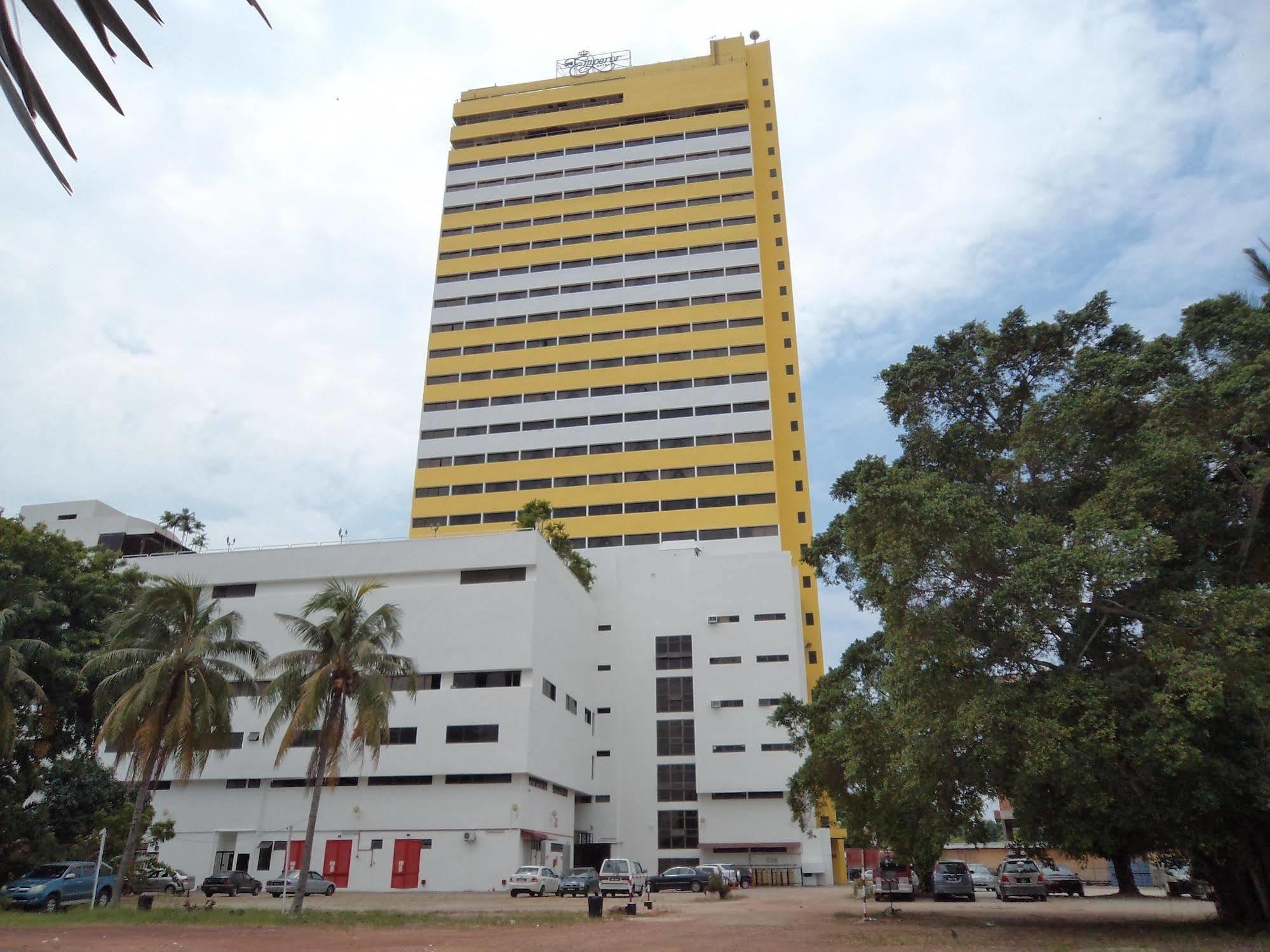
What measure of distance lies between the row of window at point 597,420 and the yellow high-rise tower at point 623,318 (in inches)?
6.4

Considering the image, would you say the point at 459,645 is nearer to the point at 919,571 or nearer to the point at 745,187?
the point at 919,571

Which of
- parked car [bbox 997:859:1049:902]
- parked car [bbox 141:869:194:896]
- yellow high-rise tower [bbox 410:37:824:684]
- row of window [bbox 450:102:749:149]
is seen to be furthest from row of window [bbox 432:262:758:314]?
parked car [bbox 141:869:194:896]

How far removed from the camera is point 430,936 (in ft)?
60.0

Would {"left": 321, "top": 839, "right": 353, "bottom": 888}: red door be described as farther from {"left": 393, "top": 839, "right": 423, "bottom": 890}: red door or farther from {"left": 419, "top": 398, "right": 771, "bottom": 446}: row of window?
{"left": 419, "top": 398, "right": 771, "bottom": 446}: row of window

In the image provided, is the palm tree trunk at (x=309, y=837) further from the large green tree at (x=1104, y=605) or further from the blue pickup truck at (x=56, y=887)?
the large green tree at (x=1104, y=605)

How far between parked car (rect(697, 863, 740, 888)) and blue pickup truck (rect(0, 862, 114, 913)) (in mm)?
23700

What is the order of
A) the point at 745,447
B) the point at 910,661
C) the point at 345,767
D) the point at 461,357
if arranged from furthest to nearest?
1. the point at 461,357
2. the point at 745,447
3. the point at 345,767
4. the point at 910,661

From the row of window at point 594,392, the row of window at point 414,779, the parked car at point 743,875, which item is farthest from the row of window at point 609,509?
the row of window at point 414,779

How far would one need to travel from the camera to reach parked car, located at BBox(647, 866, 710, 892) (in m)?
40.5

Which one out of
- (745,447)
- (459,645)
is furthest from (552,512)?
(459,645)

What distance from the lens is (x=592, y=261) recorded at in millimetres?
74250

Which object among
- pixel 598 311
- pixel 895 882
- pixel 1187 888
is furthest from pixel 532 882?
pixel 598 311

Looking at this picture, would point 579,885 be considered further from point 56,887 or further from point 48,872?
point 48,872

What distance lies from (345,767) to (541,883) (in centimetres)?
1072
